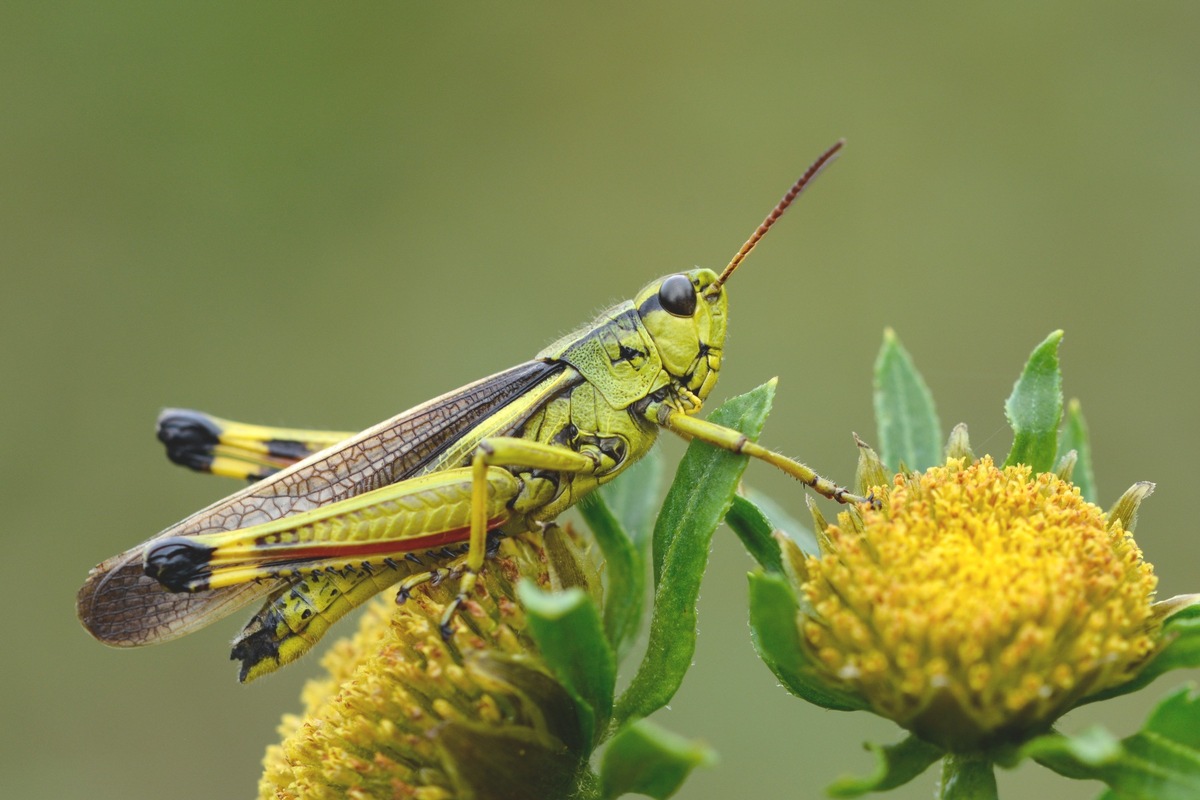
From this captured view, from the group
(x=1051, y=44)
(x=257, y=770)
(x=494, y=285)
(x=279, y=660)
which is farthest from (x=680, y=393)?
(x=1051, y=44)

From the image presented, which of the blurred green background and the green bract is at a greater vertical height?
the blurred green background

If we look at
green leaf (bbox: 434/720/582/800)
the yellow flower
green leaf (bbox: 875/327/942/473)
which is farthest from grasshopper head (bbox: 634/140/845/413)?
green leaf (bbox: 434/720/582/800)

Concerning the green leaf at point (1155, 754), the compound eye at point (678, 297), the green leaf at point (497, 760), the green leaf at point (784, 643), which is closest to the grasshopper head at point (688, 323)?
the compound eye at point (678, 297)

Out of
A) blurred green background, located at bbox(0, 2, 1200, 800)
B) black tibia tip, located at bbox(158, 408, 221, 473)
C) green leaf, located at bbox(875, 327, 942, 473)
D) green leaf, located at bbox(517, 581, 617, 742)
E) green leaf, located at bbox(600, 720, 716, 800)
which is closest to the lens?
green leaf, located at bbox(600, 720, 716, 800)

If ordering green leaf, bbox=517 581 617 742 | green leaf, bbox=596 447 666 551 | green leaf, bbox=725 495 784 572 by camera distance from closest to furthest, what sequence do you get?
green leaf, bbox=517 581 617 742 → green leaf, bbox=725 495 784 572 → green leaf, bbox=596 447 666 551

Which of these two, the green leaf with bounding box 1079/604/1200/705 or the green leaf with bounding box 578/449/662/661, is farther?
the green leaf with bounding box 578/449/662/661

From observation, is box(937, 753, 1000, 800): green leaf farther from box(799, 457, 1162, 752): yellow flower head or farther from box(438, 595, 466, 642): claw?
box(438, 595, 466, 642): claw

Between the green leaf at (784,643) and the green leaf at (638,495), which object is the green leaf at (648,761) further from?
the green leaf at (638,495)

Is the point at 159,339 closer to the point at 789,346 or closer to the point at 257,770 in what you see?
the point at 257,770

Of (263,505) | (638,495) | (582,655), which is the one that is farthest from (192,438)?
(582,655)
